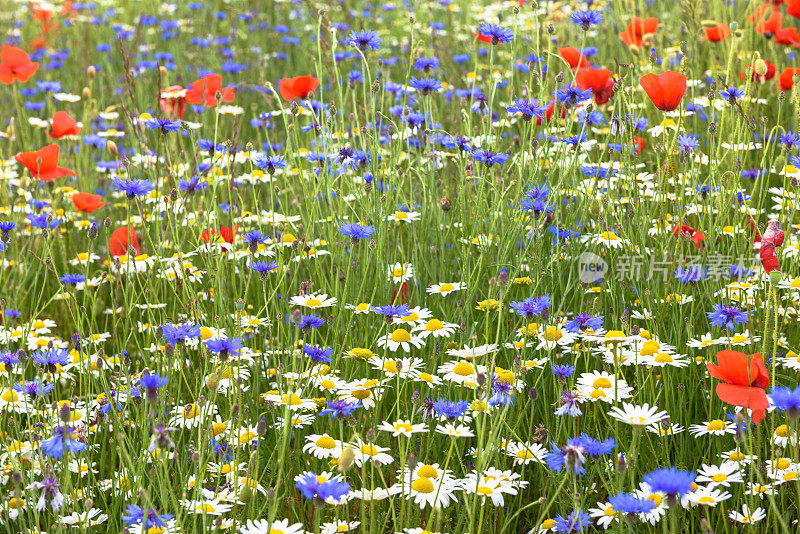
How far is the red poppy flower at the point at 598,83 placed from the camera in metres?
2.60

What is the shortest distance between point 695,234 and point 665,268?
0.15 metres

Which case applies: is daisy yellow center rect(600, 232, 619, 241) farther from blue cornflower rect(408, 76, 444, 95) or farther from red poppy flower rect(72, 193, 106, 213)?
red poppy flower rect(72, 193, 106, 213)

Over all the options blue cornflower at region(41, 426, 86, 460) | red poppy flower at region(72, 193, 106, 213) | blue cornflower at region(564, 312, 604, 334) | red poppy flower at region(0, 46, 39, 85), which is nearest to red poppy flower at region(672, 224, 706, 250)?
blue cornflower at region(564, 312, 604, 334)

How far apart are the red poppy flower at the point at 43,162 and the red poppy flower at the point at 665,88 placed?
1.91 m

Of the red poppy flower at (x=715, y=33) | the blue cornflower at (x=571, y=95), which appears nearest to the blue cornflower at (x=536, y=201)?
the blue cornflower at (x=571, y=95)

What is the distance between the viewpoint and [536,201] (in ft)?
7.67

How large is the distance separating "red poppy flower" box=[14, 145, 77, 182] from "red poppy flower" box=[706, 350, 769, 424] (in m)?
2.18

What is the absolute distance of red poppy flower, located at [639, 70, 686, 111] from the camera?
91.4 inches

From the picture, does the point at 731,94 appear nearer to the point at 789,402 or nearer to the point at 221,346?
the point at 789,402

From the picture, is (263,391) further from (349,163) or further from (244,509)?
(349,163)

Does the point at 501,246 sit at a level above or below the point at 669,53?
below

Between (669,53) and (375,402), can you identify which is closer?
(375,402)

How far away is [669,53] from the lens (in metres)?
3.94

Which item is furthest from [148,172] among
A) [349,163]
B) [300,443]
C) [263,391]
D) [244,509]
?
[244,509]
